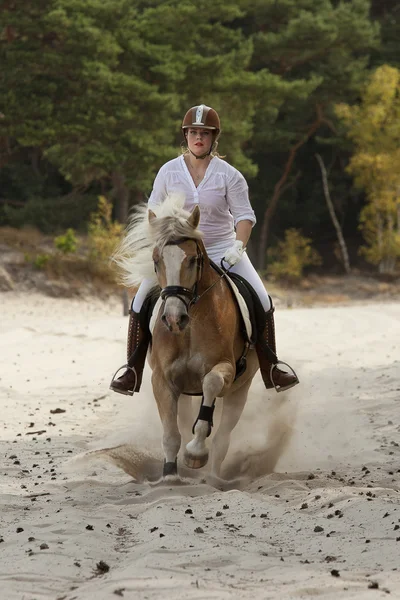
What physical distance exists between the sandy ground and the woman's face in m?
2.38

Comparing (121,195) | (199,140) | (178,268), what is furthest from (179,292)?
(121,195)

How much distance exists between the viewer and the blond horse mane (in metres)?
6.68

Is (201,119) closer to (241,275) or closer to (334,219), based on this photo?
(241,275)

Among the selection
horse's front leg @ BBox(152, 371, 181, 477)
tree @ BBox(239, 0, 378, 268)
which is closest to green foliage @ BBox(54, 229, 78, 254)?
tree @ BBox(239, 0, 378, 268)

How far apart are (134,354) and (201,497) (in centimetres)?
142

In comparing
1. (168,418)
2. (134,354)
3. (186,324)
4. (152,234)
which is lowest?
(168,418)

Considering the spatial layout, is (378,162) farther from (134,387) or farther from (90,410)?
(134,387)

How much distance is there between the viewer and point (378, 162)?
39.8 m

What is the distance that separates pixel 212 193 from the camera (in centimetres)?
745

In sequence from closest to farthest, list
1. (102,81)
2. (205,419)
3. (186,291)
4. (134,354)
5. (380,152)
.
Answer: (186,291) < (205,419) < (134,354) < (102,81) < (380,152)

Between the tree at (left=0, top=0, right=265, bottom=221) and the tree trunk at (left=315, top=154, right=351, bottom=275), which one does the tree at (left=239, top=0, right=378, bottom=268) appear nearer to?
the tree trunk at (left=315, top=154, right=351, bottom=275)

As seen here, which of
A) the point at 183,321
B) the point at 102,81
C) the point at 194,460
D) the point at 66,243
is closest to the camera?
the point at 183,321

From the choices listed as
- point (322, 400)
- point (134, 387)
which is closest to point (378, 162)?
point (322, 400)

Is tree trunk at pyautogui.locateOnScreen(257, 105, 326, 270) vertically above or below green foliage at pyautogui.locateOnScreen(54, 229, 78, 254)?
above
